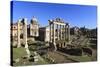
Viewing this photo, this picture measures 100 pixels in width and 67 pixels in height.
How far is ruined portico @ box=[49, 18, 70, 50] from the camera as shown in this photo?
2.75 metres

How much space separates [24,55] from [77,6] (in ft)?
3.19

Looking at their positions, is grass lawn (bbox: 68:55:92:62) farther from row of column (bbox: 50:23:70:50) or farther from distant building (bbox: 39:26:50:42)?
distant building (bbox: 39:26:50:42)

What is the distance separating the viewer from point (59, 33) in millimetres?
2791

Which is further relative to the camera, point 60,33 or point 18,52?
point 60,33

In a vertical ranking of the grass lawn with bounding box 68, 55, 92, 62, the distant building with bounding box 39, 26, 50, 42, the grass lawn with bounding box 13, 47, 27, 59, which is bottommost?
the grass lawn with bounding box 68, 55, 92, 62

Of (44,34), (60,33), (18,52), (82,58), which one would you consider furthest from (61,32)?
(18,52)

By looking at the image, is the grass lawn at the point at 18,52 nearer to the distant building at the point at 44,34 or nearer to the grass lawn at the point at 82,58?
the distant building at the point at 44,34

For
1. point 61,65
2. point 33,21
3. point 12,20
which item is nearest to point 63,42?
point 61,65

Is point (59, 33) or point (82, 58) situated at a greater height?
point (59, 33)

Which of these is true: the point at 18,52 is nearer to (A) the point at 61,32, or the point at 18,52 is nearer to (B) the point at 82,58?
(A) the point at 61,32

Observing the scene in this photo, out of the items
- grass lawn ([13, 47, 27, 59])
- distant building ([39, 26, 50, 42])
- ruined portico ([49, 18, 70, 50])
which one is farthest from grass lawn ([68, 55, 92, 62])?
grass lawn ([13, 47, 27, 59])

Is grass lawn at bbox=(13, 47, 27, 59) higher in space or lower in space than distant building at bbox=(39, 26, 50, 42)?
lower

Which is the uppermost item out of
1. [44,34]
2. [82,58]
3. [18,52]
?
[44,34]
